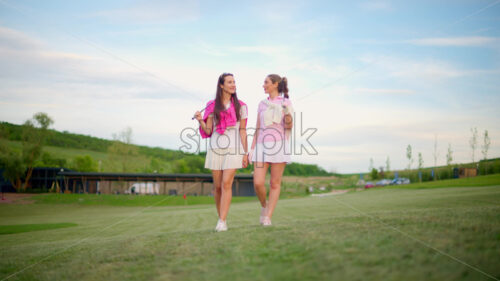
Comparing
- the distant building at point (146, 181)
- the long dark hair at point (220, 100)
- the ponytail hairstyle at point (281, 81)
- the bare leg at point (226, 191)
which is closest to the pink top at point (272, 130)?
the ponytail hairstyle at point (281, 81)

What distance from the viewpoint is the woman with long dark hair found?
588 centimetres

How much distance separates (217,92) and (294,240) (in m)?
2.98

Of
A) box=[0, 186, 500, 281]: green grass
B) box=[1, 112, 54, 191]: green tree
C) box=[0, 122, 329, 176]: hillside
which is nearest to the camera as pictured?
box=[0, 186, 500, 281]: green grass

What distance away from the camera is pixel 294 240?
155 inches

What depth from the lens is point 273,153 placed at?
5973 mm

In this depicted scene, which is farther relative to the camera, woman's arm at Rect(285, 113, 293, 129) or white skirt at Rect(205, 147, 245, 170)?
woman's arm at Rect(285, 113, 293, 129)

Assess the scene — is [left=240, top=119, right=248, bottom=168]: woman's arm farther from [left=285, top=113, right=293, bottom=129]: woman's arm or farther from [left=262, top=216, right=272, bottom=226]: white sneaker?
[left=262, top=216, right=272, bottom=226]: white sneaker

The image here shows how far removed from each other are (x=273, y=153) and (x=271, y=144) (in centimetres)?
14

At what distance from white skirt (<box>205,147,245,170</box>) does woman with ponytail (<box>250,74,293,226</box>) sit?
0.85 ft

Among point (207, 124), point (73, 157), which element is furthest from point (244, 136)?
point (73, 157)

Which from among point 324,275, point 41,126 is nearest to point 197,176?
point 41,126

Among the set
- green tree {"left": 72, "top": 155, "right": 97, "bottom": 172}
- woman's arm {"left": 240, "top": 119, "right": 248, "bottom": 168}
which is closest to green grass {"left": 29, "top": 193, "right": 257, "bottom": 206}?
green tree {"left": 72, "top": 155, "right": 97, "bottom": 172}

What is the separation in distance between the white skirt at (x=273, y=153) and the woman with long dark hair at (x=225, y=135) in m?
0.21

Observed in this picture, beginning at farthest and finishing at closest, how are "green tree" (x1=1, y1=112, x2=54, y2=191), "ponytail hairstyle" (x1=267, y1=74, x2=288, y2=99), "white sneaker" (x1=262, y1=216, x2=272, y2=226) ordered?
"green tree" (x1=1, y1=112, x2=54, y2=191) → "ponytail hairstyle" (x1=267, y1=74, x2=288, y2=99) → "white sneaker" (x1=262, y1=216, x2=272, y2=226)
